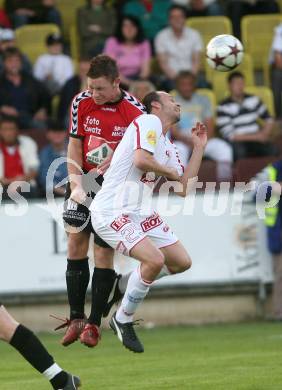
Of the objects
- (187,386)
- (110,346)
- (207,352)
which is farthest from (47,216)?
(187,386)

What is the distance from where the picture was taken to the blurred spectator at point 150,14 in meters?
19.9

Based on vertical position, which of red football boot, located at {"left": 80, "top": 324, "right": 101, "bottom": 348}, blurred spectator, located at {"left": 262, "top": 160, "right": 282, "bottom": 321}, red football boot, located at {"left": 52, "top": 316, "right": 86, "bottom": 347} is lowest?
blurred spectator, located at {"left": 262, "top": 160, "right": 282, "bottom": 321}

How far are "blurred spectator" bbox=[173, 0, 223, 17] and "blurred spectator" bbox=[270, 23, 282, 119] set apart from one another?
160 centimetres

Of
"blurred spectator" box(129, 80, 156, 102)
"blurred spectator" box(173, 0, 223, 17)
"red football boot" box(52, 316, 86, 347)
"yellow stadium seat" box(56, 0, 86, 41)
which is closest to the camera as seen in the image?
"red football boot" box(52, 316, 86, 347)

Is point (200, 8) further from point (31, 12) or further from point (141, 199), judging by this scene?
point (141, 199)

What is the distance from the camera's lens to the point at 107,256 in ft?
37.6

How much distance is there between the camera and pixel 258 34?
795 inches

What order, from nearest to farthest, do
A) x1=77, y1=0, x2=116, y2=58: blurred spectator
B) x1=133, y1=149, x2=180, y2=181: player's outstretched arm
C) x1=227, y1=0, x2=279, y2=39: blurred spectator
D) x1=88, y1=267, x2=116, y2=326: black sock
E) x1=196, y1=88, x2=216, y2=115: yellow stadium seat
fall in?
x1=133, y1=149, x2=180, y2=181: player's outstretched arm < x1=88, y1=267, x2=116, y2=326: black sock < x1=196, y1=88, x2=216, y2=115: yellow stadium seat < x1=77, y1=0, x2=116, y2=58: blurred spectator < x1=227, y1=0, x2=279, y2=39: blurred spectator

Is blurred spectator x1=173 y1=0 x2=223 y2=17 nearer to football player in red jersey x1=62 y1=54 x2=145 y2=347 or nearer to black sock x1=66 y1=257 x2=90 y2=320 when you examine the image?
football player in red jersey x1=62 y1=54 x2=145 y2=347

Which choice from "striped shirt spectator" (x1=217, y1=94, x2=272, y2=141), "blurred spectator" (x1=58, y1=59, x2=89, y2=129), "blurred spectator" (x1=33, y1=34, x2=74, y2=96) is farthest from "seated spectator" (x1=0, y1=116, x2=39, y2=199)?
"striped shirt spectator" (x1=217, y1=94, x2=272, y2=141)

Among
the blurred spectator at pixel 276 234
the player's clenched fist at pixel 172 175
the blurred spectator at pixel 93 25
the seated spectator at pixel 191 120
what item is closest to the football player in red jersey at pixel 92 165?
the player's clenched fist at pixel 172 175

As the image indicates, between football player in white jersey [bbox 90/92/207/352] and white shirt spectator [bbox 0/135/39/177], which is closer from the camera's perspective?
football player in white jersey [bbox 90/92/207/352]

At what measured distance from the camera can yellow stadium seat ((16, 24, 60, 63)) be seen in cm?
1958

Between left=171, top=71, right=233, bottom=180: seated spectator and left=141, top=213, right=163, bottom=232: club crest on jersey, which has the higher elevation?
left=141, top=213, right=163, bottom=232: club crest on jersey
